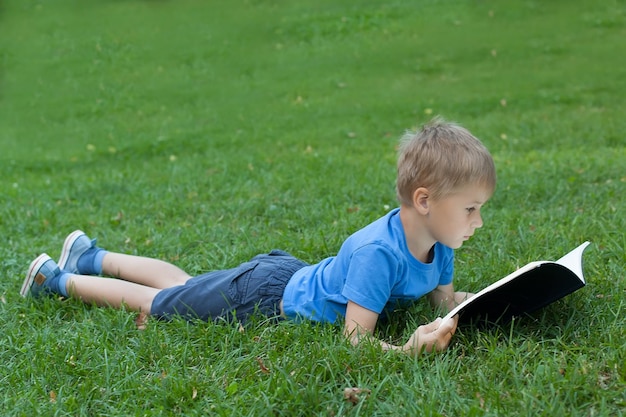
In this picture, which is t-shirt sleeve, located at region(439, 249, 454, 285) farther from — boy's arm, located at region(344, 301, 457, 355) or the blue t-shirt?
boy's arm, located at region(344, 301, 457, 355)

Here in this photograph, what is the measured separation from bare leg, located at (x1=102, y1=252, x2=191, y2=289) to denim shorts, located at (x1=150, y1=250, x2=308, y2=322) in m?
0.32

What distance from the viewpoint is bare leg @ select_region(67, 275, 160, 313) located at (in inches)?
139

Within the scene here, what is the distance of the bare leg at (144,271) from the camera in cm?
384

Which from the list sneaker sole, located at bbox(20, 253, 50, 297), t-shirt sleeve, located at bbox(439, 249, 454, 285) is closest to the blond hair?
t-shirt sleeve, located at bbox(439, 249, 454, 285)

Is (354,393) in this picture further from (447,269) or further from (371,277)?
(447,269)

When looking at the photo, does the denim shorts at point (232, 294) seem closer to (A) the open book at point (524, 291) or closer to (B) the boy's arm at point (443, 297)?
(B) the boy's arm at point (443, 297)

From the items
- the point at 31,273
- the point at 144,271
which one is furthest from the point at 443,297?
the point at 31,273

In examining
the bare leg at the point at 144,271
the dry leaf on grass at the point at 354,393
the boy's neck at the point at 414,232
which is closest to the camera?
the dry leaf on grass at the point at 354,393

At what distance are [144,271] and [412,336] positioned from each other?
1.66 metres

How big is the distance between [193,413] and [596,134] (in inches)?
231

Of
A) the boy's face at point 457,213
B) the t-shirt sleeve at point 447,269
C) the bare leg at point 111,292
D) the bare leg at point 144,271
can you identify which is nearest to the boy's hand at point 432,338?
the boy's face at point 457,213

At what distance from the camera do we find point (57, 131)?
10.1 m

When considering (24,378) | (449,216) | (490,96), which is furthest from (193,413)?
(490,96)

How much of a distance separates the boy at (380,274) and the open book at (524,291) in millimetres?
174
